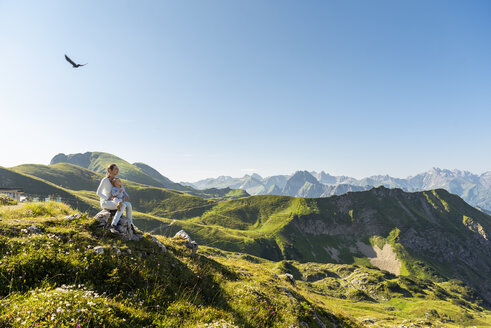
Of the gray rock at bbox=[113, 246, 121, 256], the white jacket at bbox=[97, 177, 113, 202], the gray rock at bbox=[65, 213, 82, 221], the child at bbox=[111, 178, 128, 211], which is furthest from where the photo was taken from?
the child at bbox=[111, 178, 128, 211]

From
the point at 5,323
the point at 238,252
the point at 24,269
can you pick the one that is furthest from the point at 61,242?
the point at 238,252

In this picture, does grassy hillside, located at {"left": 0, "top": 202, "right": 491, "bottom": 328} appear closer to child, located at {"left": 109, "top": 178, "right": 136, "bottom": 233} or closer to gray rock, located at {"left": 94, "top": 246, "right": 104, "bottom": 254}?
gray rock, located at {"left": 94, "top": 246, "right": 104, "bottom": 254}

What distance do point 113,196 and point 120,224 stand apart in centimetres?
163

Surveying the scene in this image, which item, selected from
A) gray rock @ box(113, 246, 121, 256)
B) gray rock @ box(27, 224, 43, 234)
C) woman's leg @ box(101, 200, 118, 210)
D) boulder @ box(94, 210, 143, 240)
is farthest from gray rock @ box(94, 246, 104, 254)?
woman's leg @ box(101, 200, 118, 210)

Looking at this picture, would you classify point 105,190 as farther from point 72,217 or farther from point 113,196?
point 72,217

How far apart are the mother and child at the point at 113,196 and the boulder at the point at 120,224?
0.29m

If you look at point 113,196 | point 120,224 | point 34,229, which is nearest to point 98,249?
point 120,224

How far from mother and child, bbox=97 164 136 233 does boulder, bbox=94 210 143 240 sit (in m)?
0.29

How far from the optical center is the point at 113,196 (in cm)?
1177

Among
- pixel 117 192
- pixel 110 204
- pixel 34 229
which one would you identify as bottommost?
pixel 34 229

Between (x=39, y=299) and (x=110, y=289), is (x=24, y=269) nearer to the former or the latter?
(x=39, y=299)

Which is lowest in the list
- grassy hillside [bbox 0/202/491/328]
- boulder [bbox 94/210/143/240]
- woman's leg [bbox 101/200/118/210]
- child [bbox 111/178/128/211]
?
grassy hillside [bbox 0/202/491/328]

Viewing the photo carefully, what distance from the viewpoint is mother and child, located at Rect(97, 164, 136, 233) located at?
1123 cm

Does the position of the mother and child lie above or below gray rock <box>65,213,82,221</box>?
above
